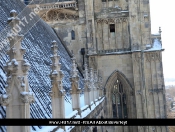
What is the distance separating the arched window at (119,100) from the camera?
21.6 meters

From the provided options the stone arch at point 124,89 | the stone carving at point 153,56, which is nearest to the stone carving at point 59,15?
the stone arch at point 124,89

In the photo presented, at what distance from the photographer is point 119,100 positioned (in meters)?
21.8

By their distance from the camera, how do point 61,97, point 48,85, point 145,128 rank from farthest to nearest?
point 145,128
point 48,85
point 61,97

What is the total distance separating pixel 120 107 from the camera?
21.7 metres

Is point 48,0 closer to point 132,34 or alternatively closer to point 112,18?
point 112,18

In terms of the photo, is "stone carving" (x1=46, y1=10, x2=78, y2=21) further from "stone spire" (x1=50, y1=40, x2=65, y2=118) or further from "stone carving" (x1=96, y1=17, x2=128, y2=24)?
"stone spire" (x1=50, y1=40, x2=65, y2=118)

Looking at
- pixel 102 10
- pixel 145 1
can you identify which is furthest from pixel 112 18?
pixel 145 1

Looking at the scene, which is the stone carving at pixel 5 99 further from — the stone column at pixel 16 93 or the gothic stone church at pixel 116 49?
the gothic stone church at pixel 116 49

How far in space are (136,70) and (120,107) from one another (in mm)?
3015

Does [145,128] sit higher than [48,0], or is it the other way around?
[48,0]

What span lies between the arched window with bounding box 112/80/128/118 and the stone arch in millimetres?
219

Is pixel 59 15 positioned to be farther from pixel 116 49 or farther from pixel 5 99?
pixel 5 99

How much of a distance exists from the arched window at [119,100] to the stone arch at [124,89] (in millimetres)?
219

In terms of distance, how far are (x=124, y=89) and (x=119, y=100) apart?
3.06ft
